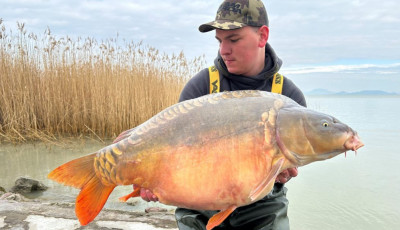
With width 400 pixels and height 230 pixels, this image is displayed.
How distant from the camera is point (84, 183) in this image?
1362 mm

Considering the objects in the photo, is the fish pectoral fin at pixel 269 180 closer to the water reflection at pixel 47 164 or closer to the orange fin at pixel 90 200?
the orange fin at pixel 90 200

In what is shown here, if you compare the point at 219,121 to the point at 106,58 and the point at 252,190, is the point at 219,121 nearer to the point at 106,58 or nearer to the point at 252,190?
the point at 252,190

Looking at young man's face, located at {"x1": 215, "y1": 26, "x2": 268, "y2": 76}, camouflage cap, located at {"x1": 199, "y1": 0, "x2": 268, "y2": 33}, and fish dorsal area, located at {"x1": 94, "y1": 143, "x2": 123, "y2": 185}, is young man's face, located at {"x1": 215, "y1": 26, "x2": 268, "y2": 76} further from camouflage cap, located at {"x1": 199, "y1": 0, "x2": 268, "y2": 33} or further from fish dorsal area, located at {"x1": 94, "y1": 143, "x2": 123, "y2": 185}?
fish dorsal area, located at {"x1": 94, "y1": 143, "x2": 123, "y2": 185}

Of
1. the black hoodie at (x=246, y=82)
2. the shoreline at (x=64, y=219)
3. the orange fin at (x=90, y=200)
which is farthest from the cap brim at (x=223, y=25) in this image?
the shoreline at (x=64, y=219)

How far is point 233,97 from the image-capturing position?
1416 millimetres

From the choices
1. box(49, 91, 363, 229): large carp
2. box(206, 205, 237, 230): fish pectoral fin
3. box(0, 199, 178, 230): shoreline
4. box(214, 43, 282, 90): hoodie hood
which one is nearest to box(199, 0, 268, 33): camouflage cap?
box(214, 43, 282, 90): hoodie hood

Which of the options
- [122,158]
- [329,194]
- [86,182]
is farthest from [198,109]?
[329,194]

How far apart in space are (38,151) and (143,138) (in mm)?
4826

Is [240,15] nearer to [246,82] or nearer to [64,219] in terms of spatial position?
[246,82]

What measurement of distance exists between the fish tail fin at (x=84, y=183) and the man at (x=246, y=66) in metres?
0.62

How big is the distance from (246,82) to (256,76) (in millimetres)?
68

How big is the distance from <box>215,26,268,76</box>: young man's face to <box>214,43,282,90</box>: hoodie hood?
0.07 meters

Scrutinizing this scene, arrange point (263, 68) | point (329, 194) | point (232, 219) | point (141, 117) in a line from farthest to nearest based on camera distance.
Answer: point (141, 117) < point (329, 194) < point (263, 68) < point (232, 219)

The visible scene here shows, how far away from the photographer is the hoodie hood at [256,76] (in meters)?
2.02
